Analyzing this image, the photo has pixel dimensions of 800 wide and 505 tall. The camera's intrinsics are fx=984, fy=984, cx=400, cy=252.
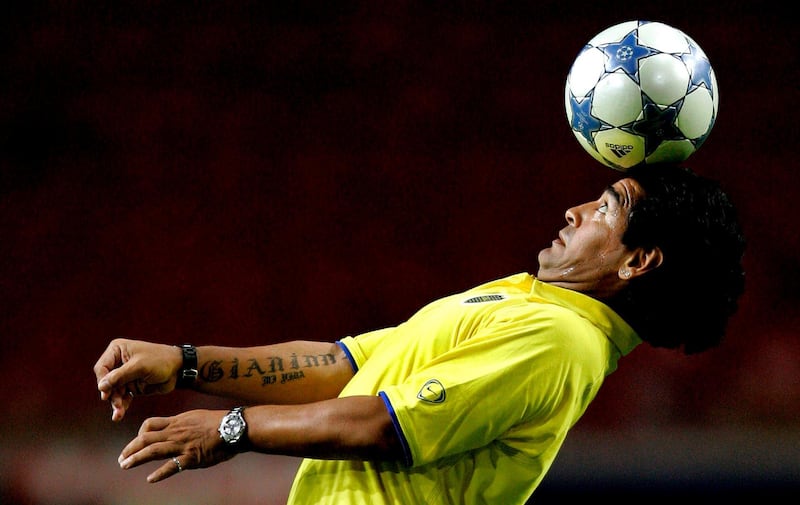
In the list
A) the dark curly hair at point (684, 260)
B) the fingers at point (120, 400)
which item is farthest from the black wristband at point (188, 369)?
the dark curly hair at point (684, 260)

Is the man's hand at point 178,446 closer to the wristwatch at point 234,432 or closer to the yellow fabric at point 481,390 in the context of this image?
the wristwatch at point 234,432

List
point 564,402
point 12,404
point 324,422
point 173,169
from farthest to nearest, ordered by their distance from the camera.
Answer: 1. point 173,169
2. point 12,404
3. point 564,402
4. point 324,422

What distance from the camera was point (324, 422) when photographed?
67.8 inches

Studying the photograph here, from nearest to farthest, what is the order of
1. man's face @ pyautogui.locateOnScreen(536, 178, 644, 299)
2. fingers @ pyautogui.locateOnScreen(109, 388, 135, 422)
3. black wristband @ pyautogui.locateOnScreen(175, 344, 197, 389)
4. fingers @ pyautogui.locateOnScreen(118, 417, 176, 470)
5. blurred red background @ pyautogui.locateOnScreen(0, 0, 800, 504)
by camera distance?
fingers @ pyautogui.locateOnScreen(118, 417, 176, 470) → fingers @ pyautogui.locateOnScreen(109, 388, 135, 422) → man's face @ pyautogui.locateOnScreen(536, 178, 644, 299) → black wristband @ pyautogui.locateOnScreen(175, 344, 197, 389) → blurred red background @ pyautogui.locateOnScreen(0, 0, 800, 504)

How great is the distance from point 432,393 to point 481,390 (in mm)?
91

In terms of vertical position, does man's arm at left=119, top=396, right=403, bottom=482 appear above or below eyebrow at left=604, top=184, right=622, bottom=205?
below

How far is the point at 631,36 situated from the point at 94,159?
10.8 feet

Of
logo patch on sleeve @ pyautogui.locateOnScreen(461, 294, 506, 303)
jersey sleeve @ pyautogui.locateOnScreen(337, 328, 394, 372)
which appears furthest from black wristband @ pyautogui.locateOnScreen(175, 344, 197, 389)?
logo patch on sleeve @ pyautogui.locateOnScreen(461, 294, 506, 303)

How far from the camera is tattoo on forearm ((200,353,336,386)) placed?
2219 mm

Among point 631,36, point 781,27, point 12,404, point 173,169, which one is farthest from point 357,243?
point 631,36

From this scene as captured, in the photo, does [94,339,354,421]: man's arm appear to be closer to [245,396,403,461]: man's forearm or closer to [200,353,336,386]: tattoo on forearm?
[200,353,336,386]: tattoo on forearm

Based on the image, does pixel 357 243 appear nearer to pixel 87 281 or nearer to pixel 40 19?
pixel 87 281

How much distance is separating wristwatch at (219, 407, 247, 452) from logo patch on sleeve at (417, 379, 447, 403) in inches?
12.4

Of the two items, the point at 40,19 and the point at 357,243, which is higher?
the point at 40,19
